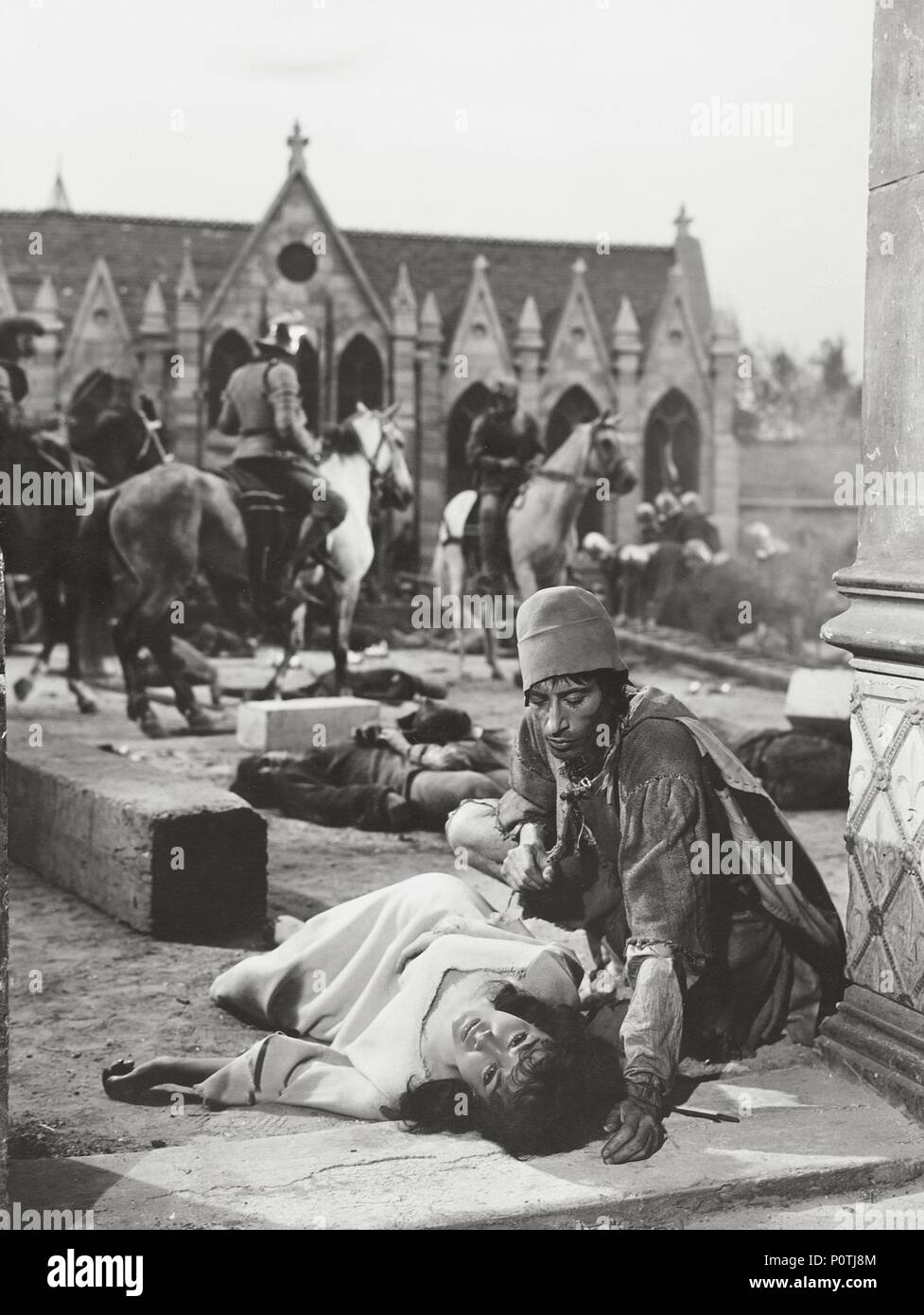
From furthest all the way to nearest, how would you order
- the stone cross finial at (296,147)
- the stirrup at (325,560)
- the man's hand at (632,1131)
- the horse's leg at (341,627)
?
the stone cross finial at (296,147) < the stirrup at (325,560) < the horse's leg at (341,627) < the man's hand at (632,1131)

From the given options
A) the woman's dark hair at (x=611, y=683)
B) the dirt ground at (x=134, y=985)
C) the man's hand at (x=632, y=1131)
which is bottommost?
the dirt ground at (x=134, y=985)

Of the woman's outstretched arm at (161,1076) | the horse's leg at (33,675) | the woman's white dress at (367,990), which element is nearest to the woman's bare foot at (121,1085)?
the woman's outstretched arm at (161,1076)

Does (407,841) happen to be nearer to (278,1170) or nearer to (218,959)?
(218,959)

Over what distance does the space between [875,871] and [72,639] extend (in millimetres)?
8879

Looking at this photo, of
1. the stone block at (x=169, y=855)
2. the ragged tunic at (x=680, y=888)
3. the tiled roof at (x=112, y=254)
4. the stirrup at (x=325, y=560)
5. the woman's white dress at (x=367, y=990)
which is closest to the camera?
the ragged tunic at (x=680, y=888)

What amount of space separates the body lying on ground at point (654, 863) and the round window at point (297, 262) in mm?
15352

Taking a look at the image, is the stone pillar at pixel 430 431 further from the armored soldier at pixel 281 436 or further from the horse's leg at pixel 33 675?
the armored soldier at pixel 281 436

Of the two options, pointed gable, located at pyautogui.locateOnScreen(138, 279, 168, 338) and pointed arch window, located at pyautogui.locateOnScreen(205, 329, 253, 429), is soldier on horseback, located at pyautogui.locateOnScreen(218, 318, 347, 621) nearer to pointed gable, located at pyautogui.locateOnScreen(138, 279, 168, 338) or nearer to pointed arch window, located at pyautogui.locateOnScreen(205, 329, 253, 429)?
pointed arch window, located at pyautogui.locateOnScreen(205, 329, 253, 429)

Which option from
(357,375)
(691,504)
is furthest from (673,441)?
(357,375)

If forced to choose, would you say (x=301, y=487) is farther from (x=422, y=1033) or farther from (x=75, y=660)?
(x=422, y=1033)

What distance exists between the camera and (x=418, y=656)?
16.5 meters

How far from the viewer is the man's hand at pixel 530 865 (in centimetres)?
458

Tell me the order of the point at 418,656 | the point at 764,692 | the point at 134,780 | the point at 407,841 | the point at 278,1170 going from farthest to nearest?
the point at 418,656 → the point at 764,692 → the point at 407,841 → the point at 134,780 → the point at 278,1170
